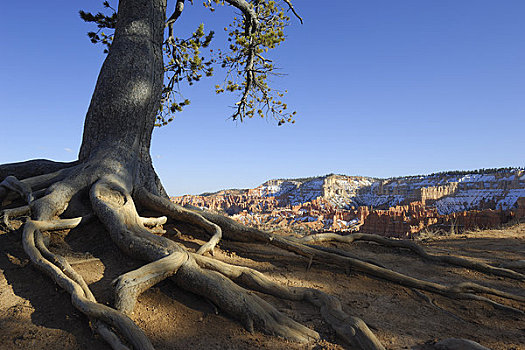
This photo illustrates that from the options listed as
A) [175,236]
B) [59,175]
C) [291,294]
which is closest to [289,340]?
[291,294]

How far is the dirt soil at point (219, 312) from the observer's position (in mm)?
2428

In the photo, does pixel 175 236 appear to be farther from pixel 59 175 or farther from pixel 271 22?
pixel 271 22

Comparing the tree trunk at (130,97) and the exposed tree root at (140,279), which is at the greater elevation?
the tree trunk at (130,97)

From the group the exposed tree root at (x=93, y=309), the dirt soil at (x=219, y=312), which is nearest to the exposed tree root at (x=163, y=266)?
the exposed tree root at (x=93, y=309)

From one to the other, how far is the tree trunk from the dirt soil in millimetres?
1497

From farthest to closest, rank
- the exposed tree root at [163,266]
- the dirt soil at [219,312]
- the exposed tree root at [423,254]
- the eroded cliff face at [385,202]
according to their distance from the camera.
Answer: the eroded cliff face at [385,202] → the exposed tree root at [423,254] → the exposed tree root at [163,266] → the dirt soil at [219,312]

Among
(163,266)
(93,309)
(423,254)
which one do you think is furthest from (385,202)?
(93,309)

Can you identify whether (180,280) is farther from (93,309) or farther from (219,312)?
(93,309)

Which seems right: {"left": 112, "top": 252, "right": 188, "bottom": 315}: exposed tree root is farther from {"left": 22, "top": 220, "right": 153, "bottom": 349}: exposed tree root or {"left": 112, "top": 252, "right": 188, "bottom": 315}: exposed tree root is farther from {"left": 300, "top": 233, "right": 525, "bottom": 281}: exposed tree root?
{"left": 300, "top": 233, "right": 525, "bottom": 281}: exposed tree root

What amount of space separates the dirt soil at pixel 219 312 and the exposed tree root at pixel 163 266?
113 millimetres

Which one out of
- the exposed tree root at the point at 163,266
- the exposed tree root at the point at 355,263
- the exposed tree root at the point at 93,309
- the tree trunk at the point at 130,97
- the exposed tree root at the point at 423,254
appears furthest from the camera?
the tree trunk at the point at 130,97

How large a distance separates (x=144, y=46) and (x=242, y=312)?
5299mm

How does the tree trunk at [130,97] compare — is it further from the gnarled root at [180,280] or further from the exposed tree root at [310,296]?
the exposed tree root at [310,296]

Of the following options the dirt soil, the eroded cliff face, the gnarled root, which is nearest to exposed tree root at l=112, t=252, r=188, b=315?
the gnarled root
